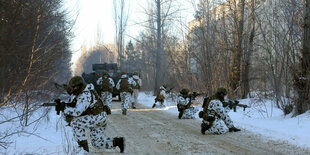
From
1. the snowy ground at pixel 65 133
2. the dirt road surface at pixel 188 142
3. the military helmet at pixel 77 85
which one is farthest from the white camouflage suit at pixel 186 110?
the military helmet at pixel 77 85

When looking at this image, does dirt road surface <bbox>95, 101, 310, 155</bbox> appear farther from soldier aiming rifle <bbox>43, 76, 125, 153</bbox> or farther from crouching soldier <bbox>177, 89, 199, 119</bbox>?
crouching soldier <bbox>177, 89, 199, 119</bbox>

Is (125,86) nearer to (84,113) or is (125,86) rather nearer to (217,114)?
(217,114)

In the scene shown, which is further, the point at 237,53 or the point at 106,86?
the point at 237,53

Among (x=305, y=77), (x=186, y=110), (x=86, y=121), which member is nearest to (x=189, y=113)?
(x=186, y=110)

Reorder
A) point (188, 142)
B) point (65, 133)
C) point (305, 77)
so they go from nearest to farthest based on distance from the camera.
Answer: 1. point (65, 133)
2. point (188, 142)
3. point (305, 77)

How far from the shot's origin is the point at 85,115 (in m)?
5.93

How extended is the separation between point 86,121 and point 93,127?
0.26m

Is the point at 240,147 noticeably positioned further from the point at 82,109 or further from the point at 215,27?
the point at 215,27

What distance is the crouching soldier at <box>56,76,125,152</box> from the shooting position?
225 inches

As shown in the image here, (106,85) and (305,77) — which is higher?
(305,77)

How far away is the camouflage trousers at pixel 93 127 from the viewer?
5922mm

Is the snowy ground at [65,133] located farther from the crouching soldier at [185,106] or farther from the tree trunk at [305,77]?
the crouching soldier at [185,106]

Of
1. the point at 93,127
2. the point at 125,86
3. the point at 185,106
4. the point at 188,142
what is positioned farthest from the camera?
the point at 125,86

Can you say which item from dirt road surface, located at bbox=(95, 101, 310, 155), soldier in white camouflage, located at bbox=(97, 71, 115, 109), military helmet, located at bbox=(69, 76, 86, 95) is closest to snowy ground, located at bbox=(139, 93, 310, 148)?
dirt road surface, located at bbox=(95, 101, 310, 155)
